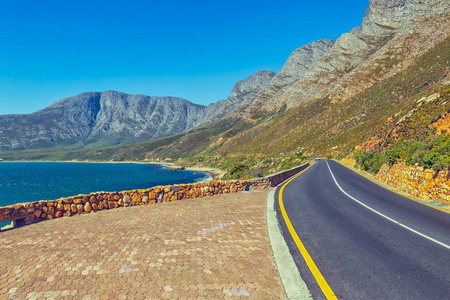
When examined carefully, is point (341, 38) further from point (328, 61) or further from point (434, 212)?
point (434, 212)

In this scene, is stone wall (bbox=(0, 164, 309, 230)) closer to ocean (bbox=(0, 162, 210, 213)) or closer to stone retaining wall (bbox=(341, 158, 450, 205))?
stone retaining wall (bbox=(341, 158, 450, 205))

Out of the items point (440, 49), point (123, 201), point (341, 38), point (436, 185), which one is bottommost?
point (123, 201)

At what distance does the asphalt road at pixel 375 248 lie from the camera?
3.65m

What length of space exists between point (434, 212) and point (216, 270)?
28.0ft

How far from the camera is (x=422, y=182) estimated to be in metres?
11.0

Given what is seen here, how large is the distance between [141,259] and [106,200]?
5904 millimetres

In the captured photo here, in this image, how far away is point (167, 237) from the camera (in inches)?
236

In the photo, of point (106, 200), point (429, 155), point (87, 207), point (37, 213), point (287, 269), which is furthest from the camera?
point (429, 155)

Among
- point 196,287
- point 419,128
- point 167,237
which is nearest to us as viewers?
point 196,287

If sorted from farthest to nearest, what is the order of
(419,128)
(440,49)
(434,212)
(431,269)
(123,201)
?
(440,49) → (419,128) → (123,201) → (434,212) → (431,269)

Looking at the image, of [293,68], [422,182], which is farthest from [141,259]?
[293,68]

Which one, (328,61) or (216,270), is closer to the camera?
(216,270)

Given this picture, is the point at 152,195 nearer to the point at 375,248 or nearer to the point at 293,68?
the point at 375,248

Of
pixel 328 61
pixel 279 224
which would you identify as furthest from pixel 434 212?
pixel 328 61
